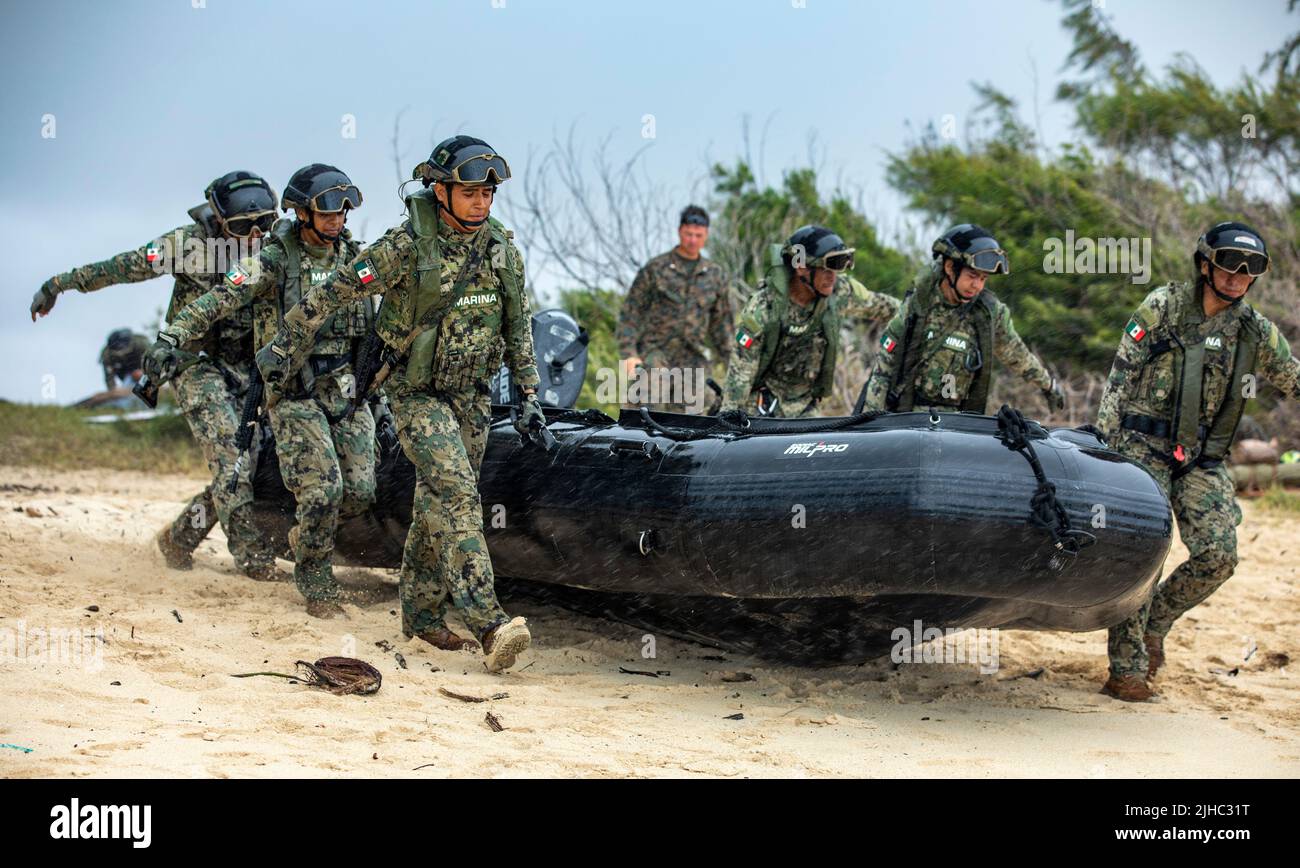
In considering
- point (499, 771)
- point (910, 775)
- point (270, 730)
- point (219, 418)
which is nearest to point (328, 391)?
point (219, 418)

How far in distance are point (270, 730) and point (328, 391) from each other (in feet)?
8.21

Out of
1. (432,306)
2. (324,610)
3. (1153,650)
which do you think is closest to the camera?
(432,306)

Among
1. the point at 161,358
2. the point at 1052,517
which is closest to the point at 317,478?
the point at 161,358

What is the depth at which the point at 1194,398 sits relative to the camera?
240 inches

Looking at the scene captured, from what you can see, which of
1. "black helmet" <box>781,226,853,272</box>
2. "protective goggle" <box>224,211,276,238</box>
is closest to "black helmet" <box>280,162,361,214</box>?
"protective goggle" <box>224,211,276,238</box>

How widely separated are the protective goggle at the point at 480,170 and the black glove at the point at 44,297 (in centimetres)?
275

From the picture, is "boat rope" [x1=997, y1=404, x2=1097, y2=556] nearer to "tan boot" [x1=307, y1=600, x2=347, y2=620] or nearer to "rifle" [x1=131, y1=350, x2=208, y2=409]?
"tan boot" [x1=307, y1=600, x2=347, y2=620]

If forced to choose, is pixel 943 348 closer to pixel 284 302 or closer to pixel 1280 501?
pixel 284 302

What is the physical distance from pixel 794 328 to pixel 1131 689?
243cm

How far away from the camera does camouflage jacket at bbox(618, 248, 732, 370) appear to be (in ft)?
32.3

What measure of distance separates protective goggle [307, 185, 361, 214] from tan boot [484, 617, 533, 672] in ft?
7.03

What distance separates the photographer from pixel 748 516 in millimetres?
5500

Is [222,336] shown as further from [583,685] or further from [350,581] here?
[583,685]

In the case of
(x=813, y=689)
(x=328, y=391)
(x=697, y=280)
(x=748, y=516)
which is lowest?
(x=813, y=689)
